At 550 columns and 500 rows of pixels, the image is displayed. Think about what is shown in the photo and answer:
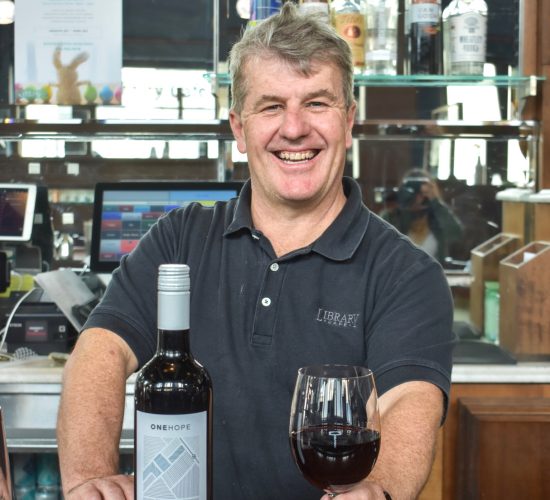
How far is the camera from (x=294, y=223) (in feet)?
5.46

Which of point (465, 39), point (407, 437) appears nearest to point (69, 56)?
point (465, 39)

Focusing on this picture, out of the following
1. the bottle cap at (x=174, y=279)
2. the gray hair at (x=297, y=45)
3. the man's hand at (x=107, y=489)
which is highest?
the gray hair at (x=297, y=45)

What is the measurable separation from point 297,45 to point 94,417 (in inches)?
28.2

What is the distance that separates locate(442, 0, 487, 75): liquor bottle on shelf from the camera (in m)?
2.57

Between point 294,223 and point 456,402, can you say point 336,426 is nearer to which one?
point 294,223

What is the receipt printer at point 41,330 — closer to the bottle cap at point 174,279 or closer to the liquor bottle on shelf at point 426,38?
the liquor bottle on shelf at point 426,38

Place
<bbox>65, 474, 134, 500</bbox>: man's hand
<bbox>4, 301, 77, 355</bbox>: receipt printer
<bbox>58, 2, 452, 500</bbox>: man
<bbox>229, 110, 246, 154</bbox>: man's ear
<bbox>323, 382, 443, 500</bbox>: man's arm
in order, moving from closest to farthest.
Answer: <bbox>65, 474, 134, 500</bbox>: man's hand < <bbox>323, 382, 443, 500</bbox>: man's arm < <bbox>58, 2, 452, 500</bbox>: man < <bbox>229, 110, 246, 154</bbox>: man's ear < <bbox>4, 301, 77, 355</bbox>: receipt printer

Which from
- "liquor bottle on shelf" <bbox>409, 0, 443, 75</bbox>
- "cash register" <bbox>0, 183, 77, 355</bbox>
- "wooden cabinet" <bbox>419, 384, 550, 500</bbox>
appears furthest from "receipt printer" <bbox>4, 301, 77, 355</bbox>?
"liquor bottle on shelf" <bbox>409, 0, 443, 75</bbox>

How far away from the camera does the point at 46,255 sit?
278 centimetres

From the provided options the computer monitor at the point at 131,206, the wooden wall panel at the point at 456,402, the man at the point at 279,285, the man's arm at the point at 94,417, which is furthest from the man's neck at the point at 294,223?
the computer monitor at the point at 131,206

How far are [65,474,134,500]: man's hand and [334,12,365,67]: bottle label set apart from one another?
5.53ft

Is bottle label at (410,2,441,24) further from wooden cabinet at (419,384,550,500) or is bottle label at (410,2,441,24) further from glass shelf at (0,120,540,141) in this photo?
wooden cabinet at (419,384,550,500)

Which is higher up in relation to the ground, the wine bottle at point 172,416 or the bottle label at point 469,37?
the bottle label at point 469,37

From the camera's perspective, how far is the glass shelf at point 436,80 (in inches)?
102
